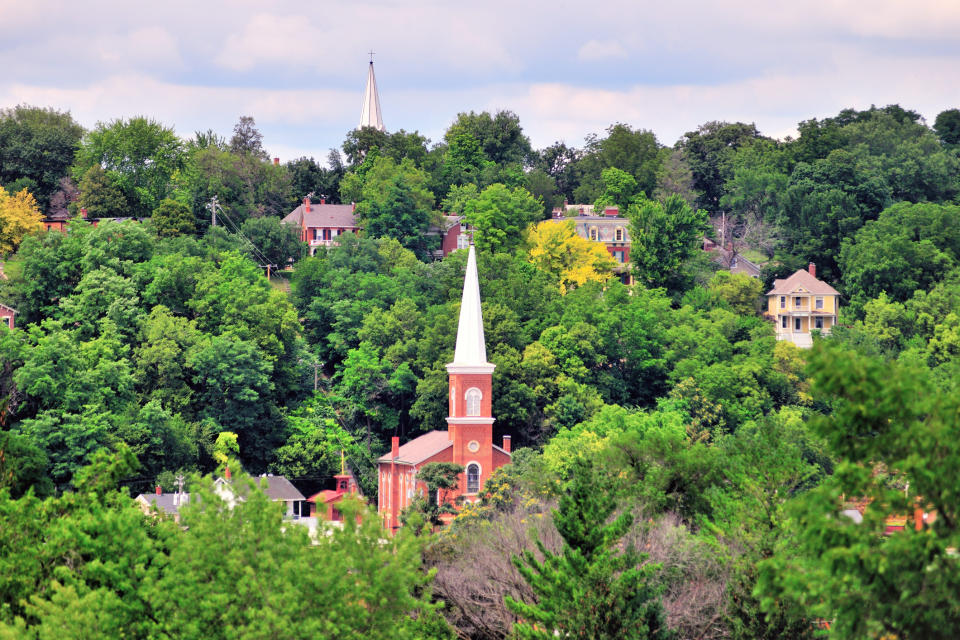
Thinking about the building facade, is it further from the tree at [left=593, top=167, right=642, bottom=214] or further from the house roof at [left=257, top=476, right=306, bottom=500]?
the house roof at [left=257, top=476, right=306, bottom=500]

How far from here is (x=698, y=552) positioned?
51281 millimetres

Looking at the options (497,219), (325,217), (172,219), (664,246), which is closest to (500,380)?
(664,246)

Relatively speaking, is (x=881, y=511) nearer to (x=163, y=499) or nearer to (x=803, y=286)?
(x=163, y=499)

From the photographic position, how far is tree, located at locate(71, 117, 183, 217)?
4250 inches

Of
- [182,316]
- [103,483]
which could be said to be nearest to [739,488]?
[103,483]

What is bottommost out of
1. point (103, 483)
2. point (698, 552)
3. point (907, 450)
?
point (698, 552)

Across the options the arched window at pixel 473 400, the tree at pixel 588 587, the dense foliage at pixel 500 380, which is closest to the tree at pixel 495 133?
the dense foliage at pixel 500 380

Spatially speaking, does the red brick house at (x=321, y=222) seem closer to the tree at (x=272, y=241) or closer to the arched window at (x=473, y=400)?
the tree at (x=272, y=241)

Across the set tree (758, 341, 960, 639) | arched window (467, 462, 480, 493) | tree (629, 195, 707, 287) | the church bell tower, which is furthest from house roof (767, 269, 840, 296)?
tree (758, 341, 960, 639)

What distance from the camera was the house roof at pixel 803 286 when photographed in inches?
4050

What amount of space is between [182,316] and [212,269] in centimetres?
382

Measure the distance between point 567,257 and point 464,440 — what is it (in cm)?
2691

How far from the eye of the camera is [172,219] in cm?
9906

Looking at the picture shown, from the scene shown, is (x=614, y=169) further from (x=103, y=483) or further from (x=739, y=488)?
(x=103, y=483)
